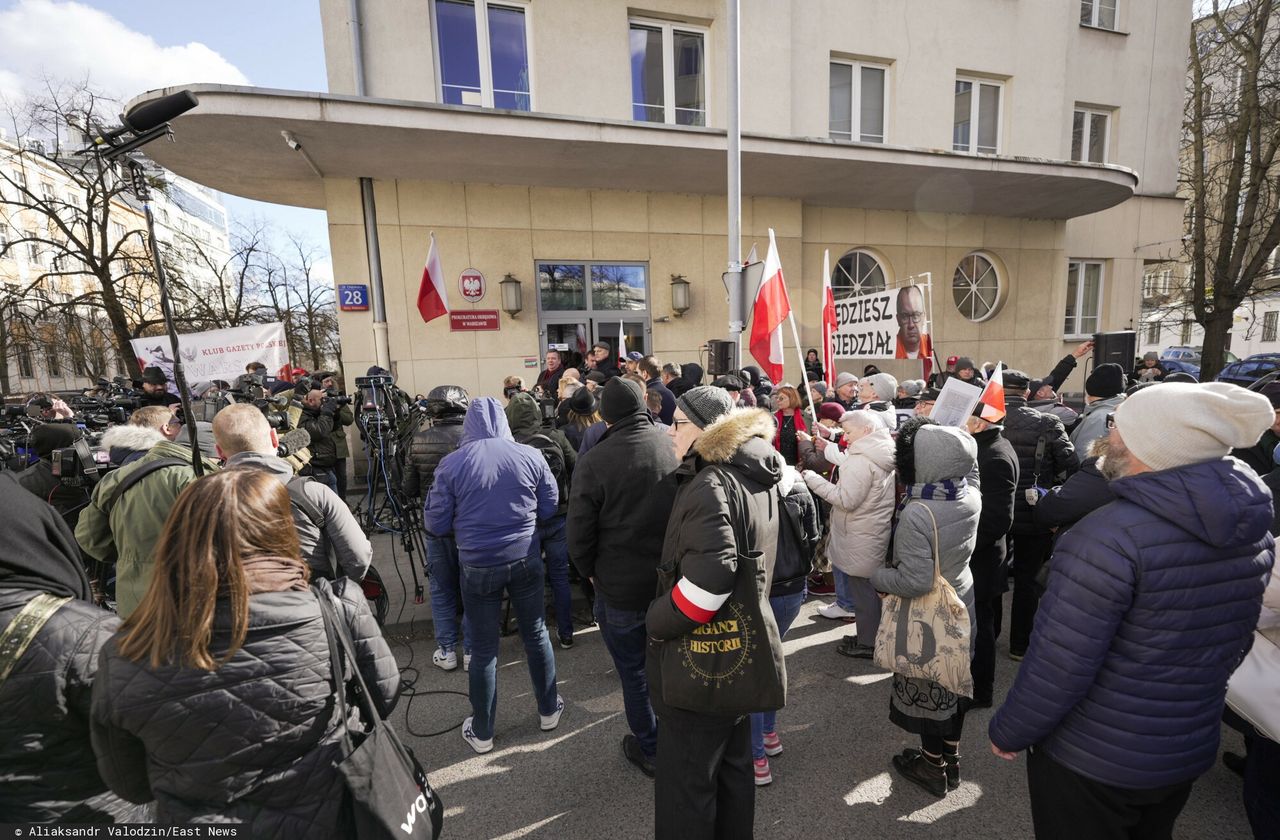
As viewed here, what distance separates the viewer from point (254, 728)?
137 centimetres

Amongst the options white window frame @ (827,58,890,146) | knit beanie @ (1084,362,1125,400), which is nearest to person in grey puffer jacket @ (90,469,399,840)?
knit beanie @ (1084,362,1125,400)

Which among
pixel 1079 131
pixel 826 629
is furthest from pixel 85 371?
pixel 1079 131

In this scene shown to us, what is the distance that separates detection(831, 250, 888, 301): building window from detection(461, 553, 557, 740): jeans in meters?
10.3

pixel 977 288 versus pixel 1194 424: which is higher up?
pixel 977 288

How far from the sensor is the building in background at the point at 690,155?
26.1ft

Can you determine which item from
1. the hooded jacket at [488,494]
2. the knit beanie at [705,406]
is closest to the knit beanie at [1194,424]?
the knit beanie at [705,406]

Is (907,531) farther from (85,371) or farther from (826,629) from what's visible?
(85,371)

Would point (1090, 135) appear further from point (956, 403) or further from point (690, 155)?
point (956, 403)

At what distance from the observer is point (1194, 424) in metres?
1.58

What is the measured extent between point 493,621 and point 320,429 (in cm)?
462

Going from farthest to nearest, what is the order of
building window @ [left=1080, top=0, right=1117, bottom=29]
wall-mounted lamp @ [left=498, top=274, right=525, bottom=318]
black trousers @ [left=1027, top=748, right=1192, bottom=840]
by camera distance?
building window @ [left=1080, top=0, right=1117, bottom=29], wall-mounted lamp @ [left=498, top=274, right=525, bottom=318], black trousers @ [left=1027, top=748, right=1192, bottom=840]

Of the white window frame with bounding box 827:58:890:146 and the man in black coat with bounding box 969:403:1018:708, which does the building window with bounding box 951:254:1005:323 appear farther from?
the man in black coat with bounding box 969:403:1018:708

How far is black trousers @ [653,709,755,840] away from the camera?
2119 mm

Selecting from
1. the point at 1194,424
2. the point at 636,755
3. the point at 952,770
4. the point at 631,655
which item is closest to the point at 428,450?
the point at 631,655
